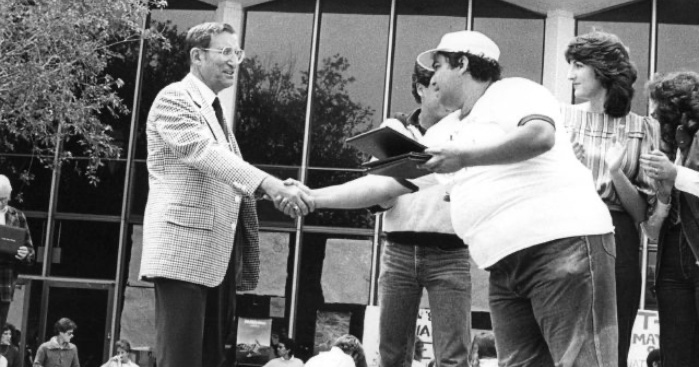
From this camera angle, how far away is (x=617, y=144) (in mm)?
4812

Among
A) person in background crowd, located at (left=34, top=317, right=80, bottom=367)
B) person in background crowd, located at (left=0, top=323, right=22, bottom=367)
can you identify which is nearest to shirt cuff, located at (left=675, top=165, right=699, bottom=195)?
person in background crowd, located at (left=0, top=323, right=22, bottom=367)

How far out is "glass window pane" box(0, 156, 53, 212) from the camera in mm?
18891

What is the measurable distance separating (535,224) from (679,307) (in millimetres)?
1437

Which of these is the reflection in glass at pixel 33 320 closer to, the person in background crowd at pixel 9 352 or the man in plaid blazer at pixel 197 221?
the person in background crowd at pixel 9 352

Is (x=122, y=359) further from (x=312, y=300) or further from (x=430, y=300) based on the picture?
(x=430, y=300)

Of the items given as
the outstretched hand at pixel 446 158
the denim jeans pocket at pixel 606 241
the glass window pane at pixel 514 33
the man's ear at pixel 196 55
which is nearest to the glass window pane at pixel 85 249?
the glass window pane at pixel 514 33

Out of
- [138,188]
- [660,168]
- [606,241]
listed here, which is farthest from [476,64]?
[138,188]

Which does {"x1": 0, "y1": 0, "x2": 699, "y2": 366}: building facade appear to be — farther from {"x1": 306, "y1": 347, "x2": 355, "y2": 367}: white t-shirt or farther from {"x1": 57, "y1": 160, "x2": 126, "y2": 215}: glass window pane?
{"x1": 306, "y1": 347, "x2": 355, "y2": 367}: white t-shirt

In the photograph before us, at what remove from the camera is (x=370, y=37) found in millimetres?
18609

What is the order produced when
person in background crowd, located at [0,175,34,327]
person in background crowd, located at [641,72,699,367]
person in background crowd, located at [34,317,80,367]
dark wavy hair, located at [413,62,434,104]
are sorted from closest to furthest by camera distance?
person in background crowd, located at [641,72,699,367] → dark wavy hair, located at [413,62,434,104] → person in background crowd, located at [0,175,34,327] → person in background crowd, located at [34,317,80,367]

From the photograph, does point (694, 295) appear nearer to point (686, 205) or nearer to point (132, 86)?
point (686, 205)

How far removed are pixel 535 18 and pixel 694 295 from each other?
1430cm

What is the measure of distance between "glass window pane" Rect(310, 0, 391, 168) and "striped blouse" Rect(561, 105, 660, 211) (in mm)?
12917

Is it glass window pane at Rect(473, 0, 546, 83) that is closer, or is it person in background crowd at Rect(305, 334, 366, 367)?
person in background crowd at Rect(305, 334, 366, 367)
